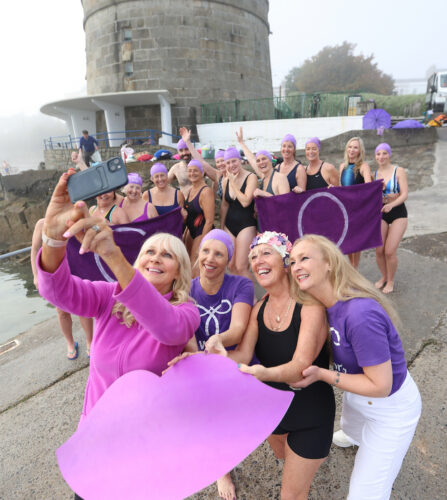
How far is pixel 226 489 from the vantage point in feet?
7.36

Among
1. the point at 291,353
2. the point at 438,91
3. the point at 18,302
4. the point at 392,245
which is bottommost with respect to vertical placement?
the point at 18,302

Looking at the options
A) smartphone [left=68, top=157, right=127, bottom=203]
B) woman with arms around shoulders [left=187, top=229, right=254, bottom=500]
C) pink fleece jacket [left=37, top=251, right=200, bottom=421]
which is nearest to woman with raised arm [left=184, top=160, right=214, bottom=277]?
woman with arms around shoulders [left=187, top=229, right=254, bottom=500]

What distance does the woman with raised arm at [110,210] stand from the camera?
4.01m

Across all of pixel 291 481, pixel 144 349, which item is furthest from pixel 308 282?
pixel 291 481

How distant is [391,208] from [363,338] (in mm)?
3608

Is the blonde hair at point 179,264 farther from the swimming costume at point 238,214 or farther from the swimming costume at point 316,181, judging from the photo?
the swimming costume at point 316,181

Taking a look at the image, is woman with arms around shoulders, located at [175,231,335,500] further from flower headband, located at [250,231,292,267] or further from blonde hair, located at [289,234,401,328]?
blonde hair, located at [289,234,401,328]

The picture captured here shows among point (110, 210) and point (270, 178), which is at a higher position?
point (270, 178)

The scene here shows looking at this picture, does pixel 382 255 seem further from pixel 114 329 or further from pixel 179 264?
pixel 114 329

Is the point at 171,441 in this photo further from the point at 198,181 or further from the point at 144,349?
the point at 198,181

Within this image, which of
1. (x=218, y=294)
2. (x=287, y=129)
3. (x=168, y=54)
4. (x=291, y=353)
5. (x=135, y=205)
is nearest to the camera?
(x=291, y=353)

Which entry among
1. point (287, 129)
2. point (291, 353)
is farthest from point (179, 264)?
point (287, 129)

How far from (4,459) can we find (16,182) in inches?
846

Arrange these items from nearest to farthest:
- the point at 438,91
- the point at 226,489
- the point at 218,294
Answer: the point at 226,489, the point at 218,294, the point at 438,91
